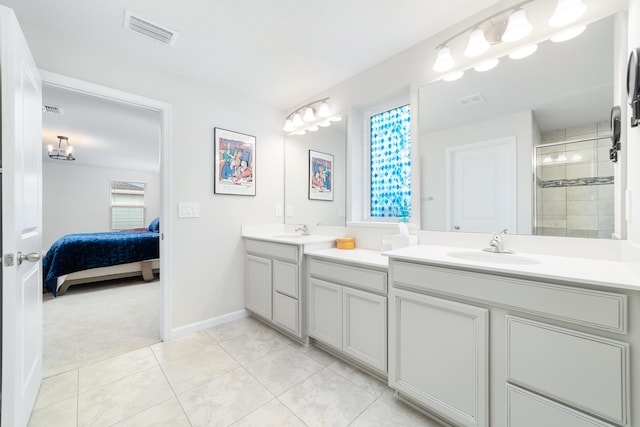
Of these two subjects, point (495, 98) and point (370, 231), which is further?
point (370, 231)

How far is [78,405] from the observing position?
147 cm

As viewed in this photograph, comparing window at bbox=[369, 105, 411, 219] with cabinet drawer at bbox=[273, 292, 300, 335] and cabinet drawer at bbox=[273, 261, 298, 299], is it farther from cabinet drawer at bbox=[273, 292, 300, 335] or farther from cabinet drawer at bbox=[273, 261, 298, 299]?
cabinet drawer at bbox=[273, 292, 300, 335]

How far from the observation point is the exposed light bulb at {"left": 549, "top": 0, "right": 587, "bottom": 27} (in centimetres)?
127

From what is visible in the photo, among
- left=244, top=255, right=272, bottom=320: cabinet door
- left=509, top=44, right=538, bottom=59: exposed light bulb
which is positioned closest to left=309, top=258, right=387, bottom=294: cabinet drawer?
left=244, top=255, right=272, bottom=320: cabinet door

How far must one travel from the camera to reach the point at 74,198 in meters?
6.25

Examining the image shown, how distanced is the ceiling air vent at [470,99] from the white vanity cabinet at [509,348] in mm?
1174

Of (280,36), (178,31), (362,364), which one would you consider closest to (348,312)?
(362,364)

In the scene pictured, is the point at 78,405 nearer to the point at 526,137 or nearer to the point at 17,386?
the point at 17,386

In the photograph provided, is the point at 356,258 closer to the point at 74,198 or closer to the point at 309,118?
the point at 309,118

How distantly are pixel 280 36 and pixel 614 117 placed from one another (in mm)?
1974

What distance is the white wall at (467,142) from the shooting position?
151 centimetres

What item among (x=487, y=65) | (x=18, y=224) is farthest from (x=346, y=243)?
(x=18, y=224)

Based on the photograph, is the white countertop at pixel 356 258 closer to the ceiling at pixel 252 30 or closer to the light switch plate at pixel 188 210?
the light switch plate at pixel 188 210

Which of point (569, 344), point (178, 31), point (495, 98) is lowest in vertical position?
point (569, 344)
